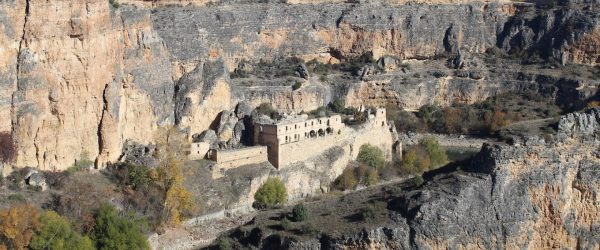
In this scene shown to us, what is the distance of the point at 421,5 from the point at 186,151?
33.7 m

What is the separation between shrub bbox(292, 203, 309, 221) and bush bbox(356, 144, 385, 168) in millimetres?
16340

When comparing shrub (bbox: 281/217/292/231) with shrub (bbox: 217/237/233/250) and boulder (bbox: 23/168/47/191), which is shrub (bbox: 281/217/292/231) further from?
boulder (bbox: 23/168/47/191)

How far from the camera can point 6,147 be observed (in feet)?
154

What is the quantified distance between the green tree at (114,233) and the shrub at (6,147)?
5.01 m

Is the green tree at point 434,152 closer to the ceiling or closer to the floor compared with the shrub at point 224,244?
closer to the floor

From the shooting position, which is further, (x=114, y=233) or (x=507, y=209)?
(x=114, y=233)

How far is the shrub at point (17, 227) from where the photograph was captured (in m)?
41.7

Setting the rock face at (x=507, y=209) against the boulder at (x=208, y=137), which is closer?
the rock face at (x=507, y=209)

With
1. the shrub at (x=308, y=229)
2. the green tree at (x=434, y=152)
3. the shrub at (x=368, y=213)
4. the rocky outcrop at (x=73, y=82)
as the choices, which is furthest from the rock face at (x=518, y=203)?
the green tree at (x=434, y=152)

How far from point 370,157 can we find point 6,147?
1958 centimetres

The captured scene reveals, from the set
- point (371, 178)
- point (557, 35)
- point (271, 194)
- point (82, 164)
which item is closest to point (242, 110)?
point (371, 178)

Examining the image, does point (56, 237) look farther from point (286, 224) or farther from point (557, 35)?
point (557, 35)

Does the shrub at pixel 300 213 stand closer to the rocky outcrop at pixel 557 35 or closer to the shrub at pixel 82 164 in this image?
the shrub at pixel 82 164

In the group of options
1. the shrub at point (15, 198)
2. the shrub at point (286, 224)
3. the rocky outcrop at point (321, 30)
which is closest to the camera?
the shrub at point (286, 224)
